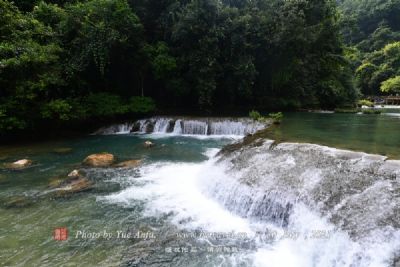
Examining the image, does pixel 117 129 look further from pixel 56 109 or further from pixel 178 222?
pixel 178 222

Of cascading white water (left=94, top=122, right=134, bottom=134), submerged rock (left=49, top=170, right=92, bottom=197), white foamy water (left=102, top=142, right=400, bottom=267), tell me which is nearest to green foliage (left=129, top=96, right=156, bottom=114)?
cascading white water (left=94, top=122, right=134, bottom=134)

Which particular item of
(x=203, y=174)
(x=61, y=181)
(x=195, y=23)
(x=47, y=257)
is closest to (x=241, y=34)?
(x=195, y=23)

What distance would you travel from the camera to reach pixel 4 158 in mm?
11594

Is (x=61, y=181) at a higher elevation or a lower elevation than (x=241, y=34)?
lower

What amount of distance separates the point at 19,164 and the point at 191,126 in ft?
27.9

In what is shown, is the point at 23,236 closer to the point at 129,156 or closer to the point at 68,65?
the point at 129,156

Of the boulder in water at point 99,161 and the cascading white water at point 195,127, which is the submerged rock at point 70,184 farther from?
the cascading white water at point 195,127

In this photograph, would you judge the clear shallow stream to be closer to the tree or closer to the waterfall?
the waterfall

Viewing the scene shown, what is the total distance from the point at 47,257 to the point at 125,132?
1279 cm

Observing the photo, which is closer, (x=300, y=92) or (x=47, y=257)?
(x=47, y=257)

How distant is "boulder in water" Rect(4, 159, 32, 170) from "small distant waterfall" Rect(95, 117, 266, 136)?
6.82m

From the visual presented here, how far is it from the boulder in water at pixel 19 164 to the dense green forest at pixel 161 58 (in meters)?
3.70

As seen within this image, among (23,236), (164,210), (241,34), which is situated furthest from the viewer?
(241,34)

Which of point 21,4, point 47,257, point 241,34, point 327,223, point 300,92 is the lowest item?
point 47,257
